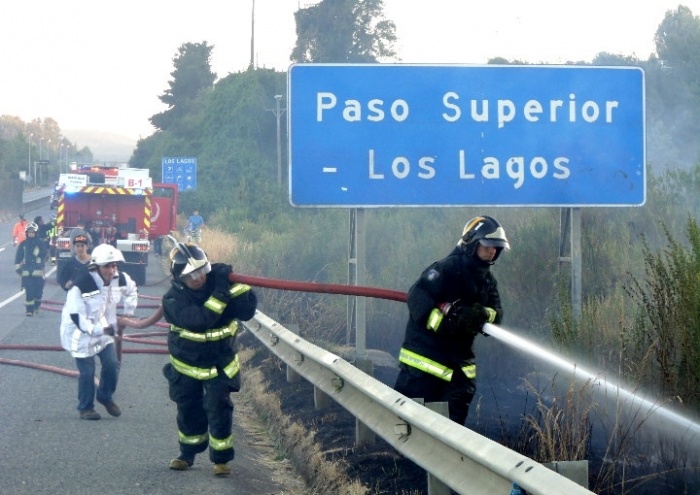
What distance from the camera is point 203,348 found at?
7.80m

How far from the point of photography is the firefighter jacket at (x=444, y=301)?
6.82 metres

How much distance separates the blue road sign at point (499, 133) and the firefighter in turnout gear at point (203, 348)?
3911 millimetres

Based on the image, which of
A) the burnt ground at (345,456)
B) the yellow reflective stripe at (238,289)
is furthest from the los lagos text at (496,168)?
the yellow reflective stripe at (238,289)

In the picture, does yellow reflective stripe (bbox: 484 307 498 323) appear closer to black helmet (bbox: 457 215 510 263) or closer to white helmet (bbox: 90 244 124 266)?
black helmet (bbox: 457 215 510 263)

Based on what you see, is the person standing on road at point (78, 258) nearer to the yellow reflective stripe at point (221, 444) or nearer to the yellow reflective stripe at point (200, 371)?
the yellow reflective stripe at point (200, 371)

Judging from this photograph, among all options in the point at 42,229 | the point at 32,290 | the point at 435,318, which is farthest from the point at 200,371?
Result: the point at 42,229

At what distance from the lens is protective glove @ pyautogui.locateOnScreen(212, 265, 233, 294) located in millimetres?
7648

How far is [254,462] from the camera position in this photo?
8414 millimetres

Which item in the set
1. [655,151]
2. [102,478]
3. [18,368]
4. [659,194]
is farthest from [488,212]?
[655,151]

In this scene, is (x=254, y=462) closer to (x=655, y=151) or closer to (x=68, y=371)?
(x=68, y=371)

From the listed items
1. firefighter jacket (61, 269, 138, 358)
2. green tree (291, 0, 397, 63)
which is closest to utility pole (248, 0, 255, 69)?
green tree (291, 0, 397, 63)

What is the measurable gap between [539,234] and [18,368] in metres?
6.43

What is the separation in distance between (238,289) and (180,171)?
4788 cm

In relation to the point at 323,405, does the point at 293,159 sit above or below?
above
